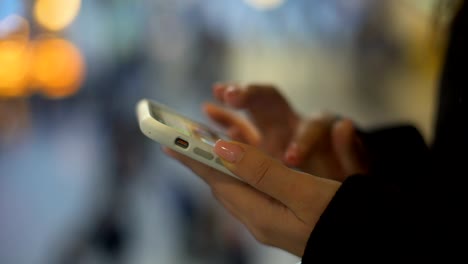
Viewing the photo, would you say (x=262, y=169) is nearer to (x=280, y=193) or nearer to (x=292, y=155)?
(x=280, y=193)

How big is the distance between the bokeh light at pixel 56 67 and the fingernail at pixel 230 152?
0.78 m

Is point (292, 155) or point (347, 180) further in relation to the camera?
point (292, 155)

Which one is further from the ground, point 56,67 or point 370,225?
point 370,225

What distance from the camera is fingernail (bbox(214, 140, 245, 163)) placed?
376 millimetres

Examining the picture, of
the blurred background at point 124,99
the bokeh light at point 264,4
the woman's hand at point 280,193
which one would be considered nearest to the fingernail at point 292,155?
the woman's hand at point 280,193

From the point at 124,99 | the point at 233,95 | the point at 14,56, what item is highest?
the point at 233,95

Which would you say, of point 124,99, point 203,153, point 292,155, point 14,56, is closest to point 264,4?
point 124,99

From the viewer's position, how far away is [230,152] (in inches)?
14.8

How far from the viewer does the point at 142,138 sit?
1107mm

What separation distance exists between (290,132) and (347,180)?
11.0 inches

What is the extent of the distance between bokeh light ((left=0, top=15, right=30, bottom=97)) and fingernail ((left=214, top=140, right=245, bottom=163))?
76 centimetres

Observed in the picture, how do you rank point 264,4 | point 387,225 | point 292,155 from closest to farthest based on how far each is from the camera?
point 387,225 → point 292,155 → point 264,4

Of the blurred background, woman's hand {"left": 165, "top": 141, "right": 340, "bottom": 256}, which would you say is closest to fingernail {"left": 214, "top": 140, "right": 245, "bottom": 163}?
woman's hand {"left": 165, "top": 141, "right": 340, "bottom": 256}

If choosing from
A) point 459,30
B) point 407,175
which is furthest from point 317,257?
point 459,30
